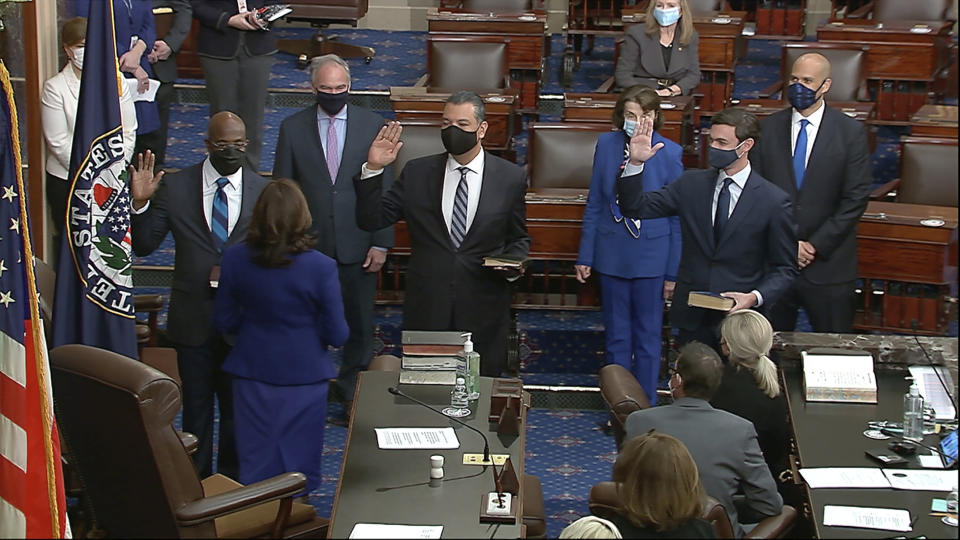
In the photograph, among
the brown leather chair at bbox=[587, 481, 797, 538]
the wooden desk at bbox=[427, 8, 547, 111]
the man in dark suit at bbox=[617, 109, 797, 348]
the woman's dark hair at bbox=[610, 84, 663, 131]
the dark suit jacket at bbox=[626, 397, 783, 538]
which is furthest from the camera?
the wooden desk at bbox=[427, 8, 547, 111]

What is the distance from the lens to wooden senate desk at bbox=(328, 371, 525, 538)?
4.16 metres

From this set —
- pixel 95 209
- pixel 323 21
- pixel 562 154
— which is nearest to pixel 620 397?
pixel 95 209

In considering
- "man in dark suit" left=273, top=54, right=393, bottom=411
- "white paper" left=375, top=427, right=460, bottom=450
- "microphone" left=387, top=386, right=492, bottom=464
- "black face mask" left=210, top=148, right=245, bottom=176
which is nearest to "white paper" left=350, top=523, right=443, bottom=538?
"microphone" left=387, top=386, right=492, bottom=464

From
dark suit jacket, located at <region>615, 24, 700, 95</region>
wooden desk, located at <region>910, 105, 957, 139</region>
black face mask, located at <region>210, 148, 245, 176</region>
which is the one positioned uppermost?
dark suit jacket, located at <region>615, 24, 700, 95</region>

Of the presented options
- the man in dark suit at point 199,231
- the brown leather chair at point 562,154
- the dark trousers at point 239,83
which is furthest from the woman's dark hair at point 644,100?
the dark trousers at point 239,83

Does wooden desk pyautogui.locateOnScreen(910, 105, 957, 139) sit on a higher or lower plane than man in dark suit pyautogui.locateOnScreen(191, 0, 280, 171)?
lower

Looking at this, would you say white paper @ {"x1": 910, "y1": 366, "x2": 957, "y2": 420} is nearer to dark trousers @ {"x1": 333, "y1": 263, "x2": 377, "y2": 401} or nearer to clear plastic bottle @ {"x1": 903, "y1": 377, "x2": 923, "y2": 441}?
clear plastic bottle @ {"x1": 903, "y1": 377, "x2": 923, "y2": 441}

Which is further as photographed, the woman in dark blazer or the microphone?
the woman in dark blazer

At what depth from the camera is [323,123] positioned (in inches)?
245

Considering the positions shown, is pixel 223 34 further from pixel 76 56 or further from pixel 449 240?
pixel 449 240

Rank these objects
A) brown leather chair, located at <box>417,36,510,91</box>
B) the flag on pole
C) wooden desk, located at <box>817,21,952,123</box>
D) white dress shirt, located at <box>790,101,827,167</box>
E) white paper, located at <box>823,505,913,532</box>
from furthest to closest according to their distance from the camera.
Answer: wooden desk, located at <box>817,21,952,123</box>
brown leather chair, located at <box>417,36,510,91</box>
white dress shirt, located at <box>790,101,827,167</box>
the flag on pole
white paper, located at <box>823,505,913,532</box>

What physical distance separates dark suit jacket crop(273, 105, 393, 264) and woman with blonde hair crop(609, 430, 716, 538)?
267cm

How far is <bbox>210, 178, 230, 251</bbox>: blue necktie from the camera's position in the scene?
554 cm

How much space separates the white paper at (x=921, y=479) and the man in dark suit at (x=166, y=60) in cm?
459
